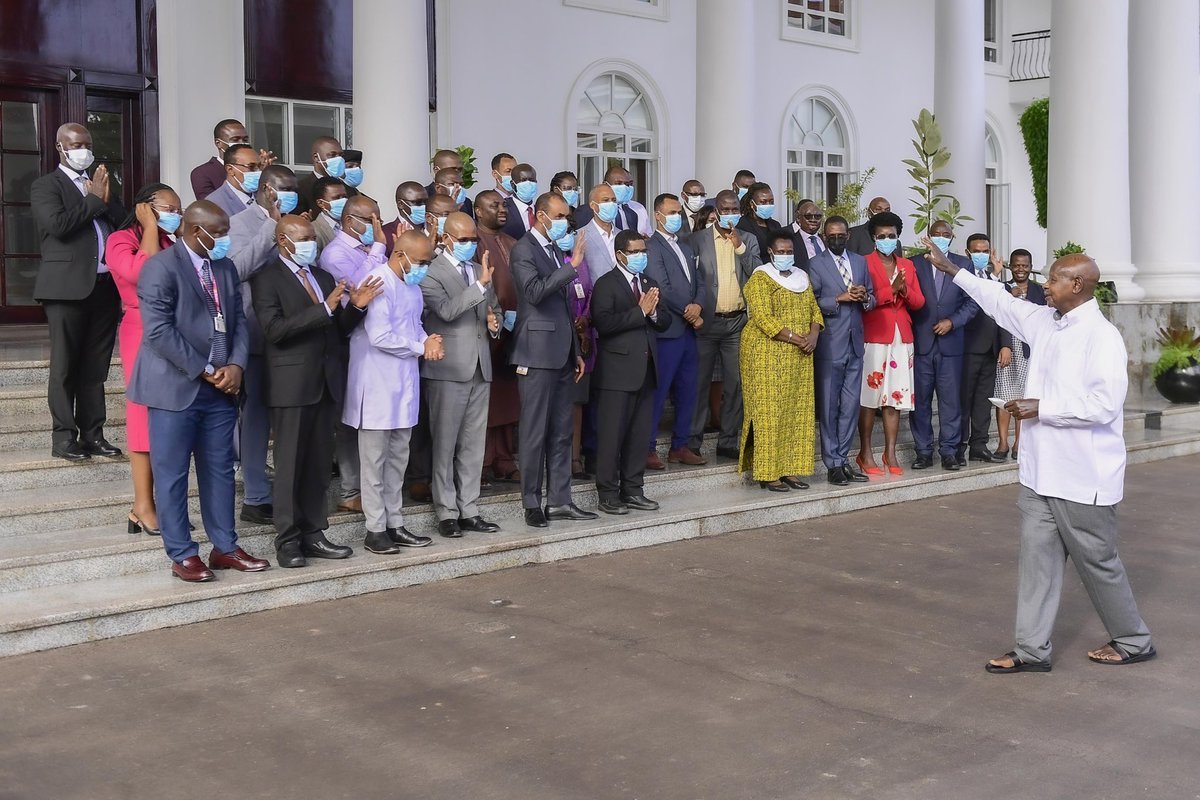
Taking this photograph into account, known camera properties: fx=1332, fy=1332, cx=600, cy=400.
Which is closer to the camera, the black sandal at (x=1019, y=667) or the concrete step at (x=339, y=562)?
the black sandal at (x=1019, y=667)

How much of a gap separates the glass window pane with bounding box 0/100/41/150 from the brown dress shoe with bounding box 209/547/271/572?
24.6 feet

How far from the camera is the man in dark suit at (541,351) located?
8234mm

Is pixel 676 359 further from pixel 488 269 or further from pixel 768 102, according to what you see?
pixel 768 102

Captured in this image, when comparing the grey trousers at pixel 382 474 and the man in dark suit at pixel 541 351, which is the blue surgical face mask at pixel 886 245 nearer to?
the man in dark suit at pixel 541 351

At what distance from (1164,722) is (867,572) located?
Answer: 2.70m

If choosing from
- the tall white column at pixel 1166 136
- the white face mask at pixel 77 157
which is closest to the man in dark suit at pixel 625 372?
the white face mask at pixel 77 157

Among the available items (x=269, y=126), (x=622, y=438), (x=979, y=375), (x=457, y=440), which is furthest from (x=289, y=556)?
(x=269, y=126)

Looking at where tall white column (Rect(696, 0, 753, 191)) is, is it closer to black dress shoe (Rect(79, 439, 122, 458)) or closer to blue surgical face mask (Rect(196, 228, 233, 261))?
black dress shoe (Rect(79, 439, 122, 458))

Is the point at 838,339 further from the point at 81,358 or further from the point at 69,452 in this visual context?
the point at 69,452

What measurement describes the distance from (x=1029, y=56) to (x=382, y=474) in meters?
21.1

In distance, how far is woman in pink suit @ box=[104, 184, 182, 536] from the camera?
23.2 feet

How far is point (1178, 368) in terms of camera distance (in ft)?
49.1

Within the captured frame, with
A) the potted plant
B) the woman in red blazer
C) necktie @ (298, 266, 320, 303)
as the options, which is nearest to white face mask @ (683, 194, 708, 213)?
the woman in red blazer

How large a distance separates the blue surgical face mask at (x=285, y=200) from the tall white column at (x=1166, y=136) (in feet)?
39.4
